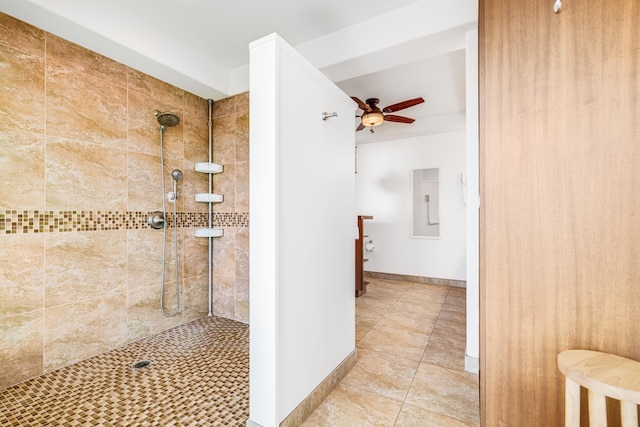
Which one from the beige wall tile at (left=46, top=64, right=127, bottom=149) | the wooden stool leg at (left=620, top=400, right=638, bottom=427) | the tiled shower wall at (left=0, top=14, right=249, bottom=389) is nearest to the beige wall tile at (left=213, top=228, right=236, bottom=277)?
the tiled shower wall at (left=0, top=14, right=249, bottom=389)

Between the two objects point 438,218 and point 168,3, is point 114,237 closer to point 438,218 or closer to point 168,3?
point 168,3

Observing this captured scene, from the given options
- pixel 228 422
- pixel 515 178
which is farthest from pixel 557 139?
pixel 228 422

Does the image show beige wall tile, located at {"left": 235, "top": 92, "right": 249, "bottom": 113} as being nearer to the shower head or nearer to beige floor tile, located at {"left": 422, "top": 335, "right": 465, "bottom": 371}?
the shower head

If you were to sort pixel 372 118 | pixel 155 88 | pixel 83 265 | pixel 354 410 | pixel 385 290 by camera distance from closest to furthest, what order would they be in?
pixel 354 410 → pixel 83 265 → pixel 155 88 → pixel 372 118 → pixel 385 290

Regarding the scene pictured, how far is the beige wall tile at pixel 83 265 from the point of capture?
1993mm

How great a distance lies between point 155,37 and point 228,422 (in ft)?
9.35

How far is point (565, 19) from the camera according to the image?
92 cm

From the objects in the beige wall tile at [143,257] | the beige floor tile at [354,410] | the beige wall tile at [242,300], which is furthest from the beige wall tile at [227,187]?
the beige floor tile at [354,410]

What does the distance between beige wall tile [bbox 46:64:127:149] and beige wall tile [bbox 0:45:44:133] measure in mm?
51

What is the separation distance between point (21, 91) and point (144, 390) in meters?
2.11

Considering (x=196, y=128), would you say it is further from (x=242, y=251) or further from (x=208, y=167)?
(x=242, y=251)

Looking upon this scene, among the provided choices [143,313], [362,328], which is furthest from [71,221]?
[362,328]

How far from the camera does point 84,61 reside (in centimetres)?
216

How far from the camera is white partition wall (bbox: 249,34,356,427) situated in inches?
53.7
